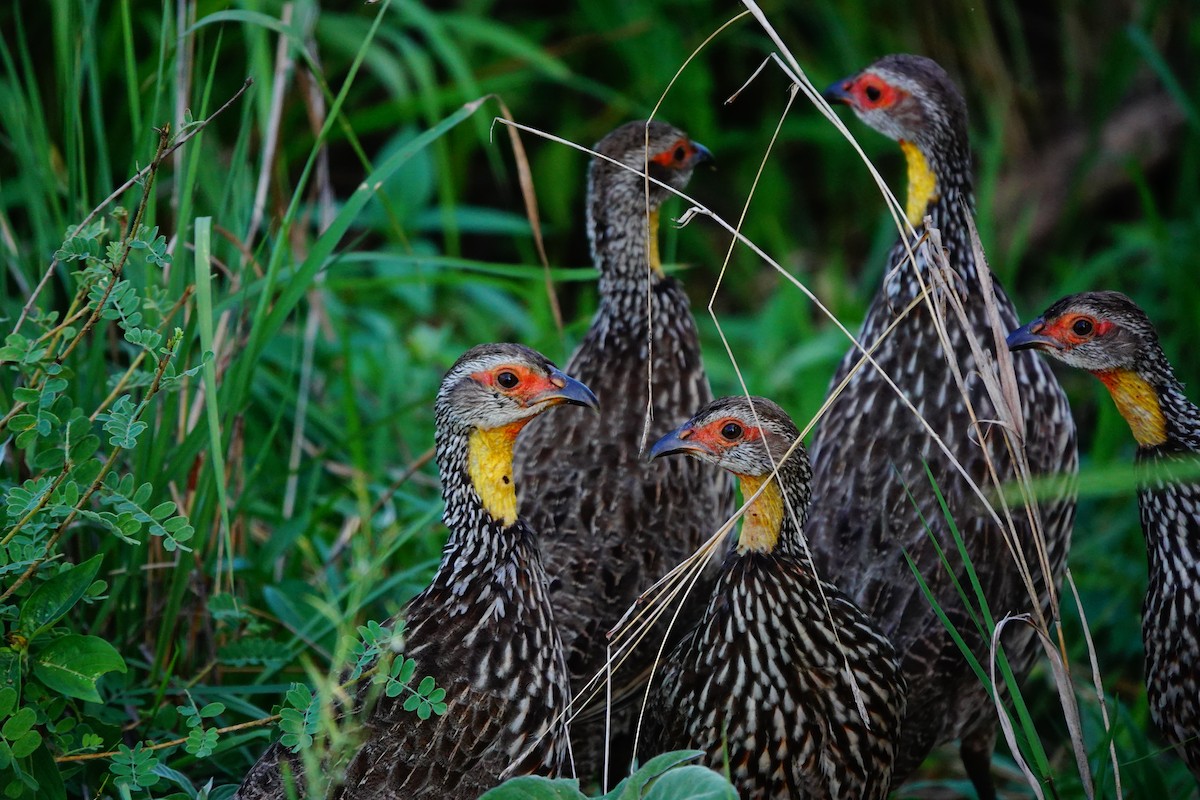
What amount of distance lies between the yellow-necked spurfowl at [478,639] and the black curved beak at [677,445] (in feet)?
0.63

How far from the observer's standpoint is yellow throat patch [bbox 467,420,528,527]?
335 centimetres

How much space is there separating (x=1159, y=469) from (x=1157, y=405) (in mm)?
148

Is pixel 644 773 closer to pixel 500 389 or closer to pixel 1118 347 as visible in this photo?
pixel 500 389

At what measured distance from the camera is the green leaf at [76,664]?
2926 millimetres

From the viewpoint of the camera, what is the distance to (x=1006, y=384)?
3195 mm

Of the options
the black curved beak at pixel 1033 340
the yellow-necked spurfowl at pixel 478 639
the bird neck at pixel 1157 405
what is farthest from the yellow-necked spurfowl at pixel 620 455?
the bird neck at pixel 1157 405

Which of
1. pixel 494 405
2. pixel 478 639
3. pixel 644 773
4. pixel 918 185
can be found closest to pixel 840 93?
pixel 918 185

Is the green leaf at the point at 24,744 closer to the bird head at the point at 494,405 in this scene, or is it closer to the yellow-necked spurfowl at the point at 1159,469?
the bird head at the point at 494,405

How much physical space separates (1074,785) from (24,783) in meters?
2.72

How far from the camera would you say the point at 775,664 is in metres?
3.24

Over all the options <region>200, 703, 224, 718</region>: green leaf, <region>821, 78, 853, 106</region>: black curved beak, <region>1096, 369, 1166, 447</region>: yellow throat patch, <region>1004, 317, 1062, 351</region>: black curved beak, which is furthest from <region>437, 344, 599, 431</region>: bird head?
<region>821, 78, 853, 106</region>: black curved beak

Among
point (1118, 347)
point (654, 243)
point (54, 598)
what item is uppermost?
point (654, 243)

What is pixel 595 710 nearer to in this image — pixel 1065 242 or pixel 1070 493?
pixel 1070 493

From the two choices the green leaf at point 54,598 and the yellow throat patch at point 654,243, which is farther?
the yellow throat patch at point 654,243
